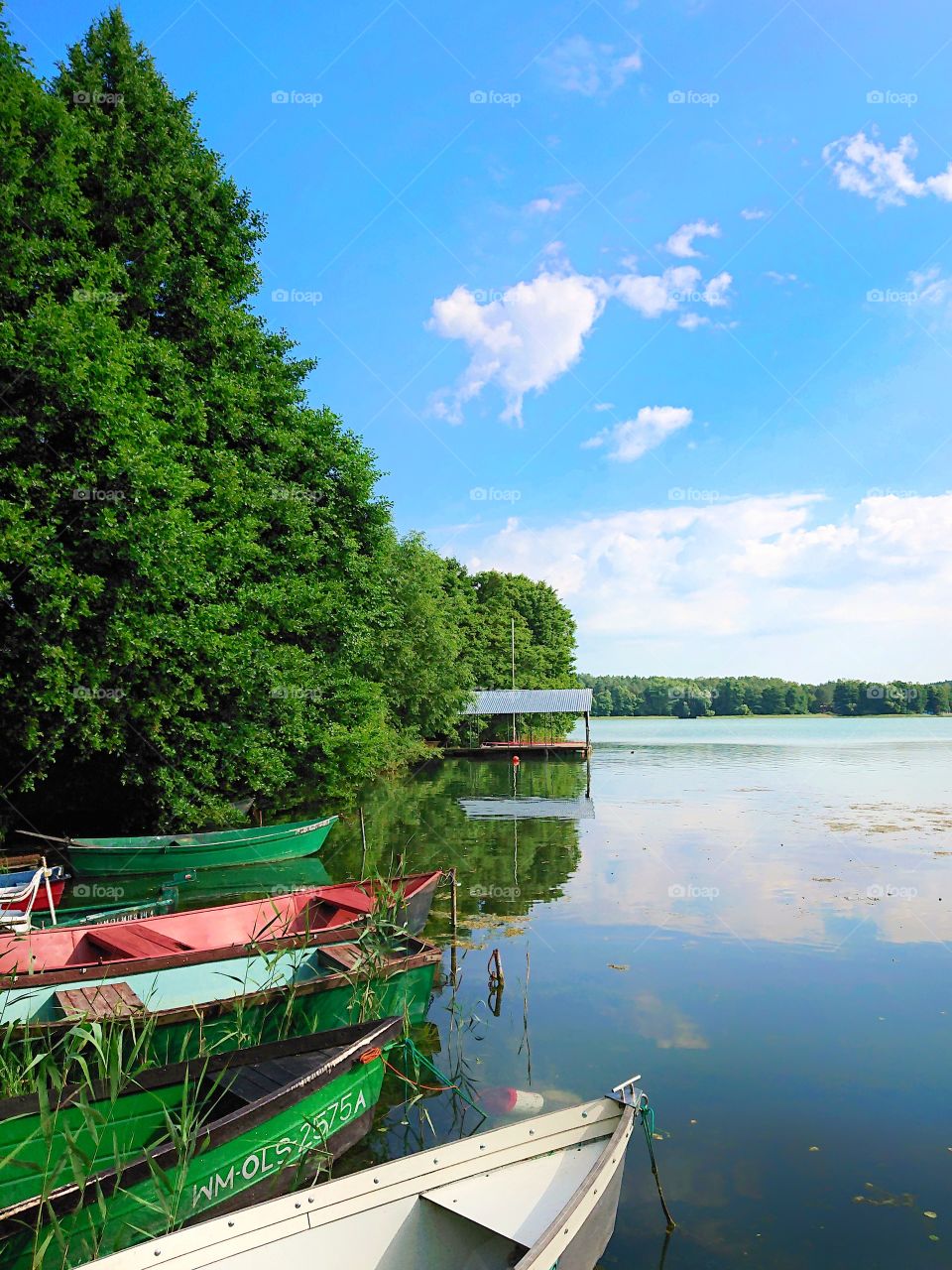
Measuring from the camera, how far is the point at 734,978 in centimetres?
1080

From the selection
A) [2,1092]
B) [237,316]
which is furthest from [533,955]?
[237,316]

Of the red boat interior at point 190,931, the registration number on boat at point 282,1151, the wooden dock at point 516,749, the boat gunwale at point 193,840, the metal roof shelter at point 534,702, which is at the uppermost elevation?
the metal roof shelter at point 534,702

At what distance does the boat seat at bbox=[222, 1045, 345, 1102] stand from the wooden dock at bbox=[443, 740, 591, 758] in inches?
1796

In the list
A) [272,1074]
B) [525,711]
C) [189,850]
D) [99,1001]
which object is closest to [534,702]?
[525,711]

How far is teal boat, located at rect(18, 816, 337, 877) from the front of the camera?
16844 mm

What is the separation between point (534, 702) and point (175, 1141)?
50733 mm

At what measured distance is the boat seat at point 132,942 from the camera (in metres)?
8.85

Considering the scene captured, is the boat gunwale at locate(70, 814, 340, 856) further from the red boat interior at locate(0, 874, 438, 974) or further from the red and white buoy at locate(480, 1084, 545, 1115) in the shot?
the red and white buoy at locate(480, 1084, 545, 1115)

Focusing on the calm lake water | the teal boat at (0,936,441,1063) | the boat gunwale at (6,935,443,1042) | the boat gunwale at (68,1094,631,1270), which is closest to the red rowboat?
the teal boat at (0,936,441,1063)

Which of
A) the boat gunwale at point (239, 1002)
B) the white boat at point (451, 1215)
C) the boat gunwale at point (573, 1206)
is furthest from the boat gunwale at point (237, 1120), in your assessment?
the boat gunwale at point (573, 1206)

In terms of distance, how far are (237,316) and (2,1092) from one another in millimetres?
19300

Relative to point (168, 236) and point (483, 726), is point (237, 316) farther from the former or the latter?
point (483, 726)

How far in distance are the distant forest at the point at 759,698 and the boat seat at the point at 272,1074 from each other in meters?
118

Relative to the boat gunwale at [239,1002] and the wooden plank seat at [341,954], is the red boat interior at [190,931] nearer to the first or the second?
the wooden plank seat at [341,954]
